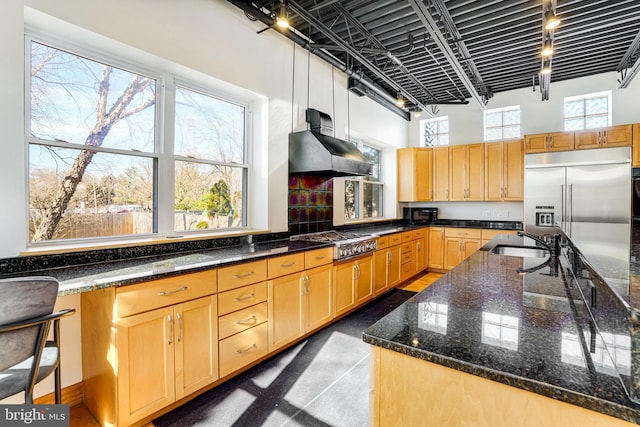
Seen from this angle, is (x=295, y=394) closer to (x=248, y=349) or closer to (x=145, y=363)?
(x=248, y=349)

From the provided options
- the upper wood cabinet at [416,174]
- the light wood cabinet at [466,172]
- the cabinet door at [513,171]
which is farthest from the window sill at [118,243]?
the cabinet door at [513,171]

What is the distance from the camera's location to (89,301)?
6.17 ft

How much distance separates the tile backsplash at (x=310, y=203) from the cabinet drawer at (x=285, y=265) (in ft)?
2.79

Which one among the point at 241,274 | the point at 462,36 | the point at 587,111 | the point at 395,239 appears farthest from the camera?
the point at 587,111

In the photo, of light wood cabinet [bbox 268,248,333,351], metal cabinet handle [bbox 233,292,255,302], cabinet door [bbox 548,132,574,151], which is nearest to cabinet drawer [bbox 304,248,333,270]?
light wood cabinet [bbox 268,248,333,351]

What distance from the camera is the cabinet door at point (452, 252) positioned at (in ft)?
17.6

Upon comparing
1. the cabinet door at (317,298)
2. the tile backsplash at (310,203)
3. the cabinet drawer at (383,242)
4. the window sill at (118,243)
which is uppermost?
the tile backsplash at (310,203)

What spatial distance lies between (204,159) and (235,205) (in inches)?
22.8

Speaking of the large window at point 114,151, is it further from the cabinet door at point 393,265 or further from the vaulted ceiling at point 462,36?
the cabinet door at point 393,265

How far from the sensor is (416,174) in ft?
19.0

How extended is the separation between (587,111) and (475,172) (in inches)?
69.8

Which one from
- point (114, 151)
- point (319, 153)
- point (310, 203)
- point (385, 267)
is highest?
point (319, 153)

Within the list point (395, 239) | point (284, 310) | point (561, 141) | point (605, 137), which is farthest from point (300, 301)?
point (605, 137)

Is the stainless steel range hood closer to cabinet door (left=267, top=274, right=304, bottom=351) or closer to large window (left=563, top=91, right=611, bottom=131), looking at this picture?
cabinet door (left=267, top=274, right=304, bottom=351)
